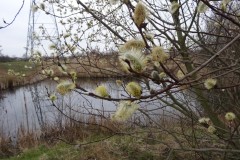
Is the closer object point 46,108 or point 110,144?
point 110,144

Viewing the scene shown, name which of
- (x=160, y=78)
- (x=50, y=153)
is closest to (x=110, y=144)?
(x=50, y=153)

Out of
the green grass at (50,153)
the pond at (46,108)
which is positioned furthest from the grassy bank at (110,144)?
the pond at (46,108)

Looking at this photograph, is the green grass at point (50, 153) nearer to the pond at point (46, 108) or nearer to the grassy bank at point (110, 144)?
the grassy bank at point (110, 144)

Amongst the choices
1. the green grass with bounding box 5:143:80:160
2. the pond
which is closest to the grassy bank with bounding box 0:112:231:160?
the green grass with bounding box 5:143:80:160

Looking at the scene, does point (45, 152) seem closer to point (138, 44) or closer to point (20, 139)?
point (20, 139)

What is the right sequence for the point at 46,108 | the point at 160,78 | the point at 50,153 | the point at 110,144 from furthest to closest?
1. the point at 46,108
2. the point at 50,153
3. the point at 110,144
4. the point at 160,78

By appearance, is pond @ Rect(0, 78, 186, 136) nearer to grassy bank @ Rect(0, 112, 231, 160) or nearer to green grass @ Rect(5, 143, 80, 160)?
grassy bank @ Rect(0, 112, 231, 160)

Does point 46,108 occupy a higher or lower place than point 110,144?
lower

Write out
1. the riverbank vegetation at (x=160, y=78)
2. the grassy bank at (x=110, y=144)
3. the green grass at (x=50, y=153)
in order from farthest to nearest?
the green grass at (x=50, y=153), the grassy bank at (x=110, y=144), the riverbank vegetation at (x=160, y=78)

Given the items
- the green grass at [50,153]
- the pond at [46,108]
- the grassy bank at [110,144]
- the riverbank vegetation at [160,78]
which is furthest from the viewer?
the pond at [46,108]

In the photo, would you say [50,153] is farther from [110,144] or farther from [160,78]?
[160,78]

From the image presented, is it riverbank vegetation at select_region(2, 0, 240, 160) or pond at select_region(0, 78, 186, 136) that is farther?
pond at select_region(0, 78, 186, 136)

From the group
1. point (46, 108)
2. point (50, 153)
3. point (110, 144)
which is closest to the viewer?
point (110, 144)

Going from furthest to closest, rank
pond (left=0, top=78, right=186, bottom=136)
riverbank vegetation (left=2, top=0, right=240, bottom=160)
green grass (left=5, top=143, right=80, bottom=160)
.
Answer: pond (left=0, top=78, right=186, bottom=136)
green grass (left=5, top=143, right=80, bottom=160)
riverbank vegetation (left=2, top=0, right=240, bottom=160)
